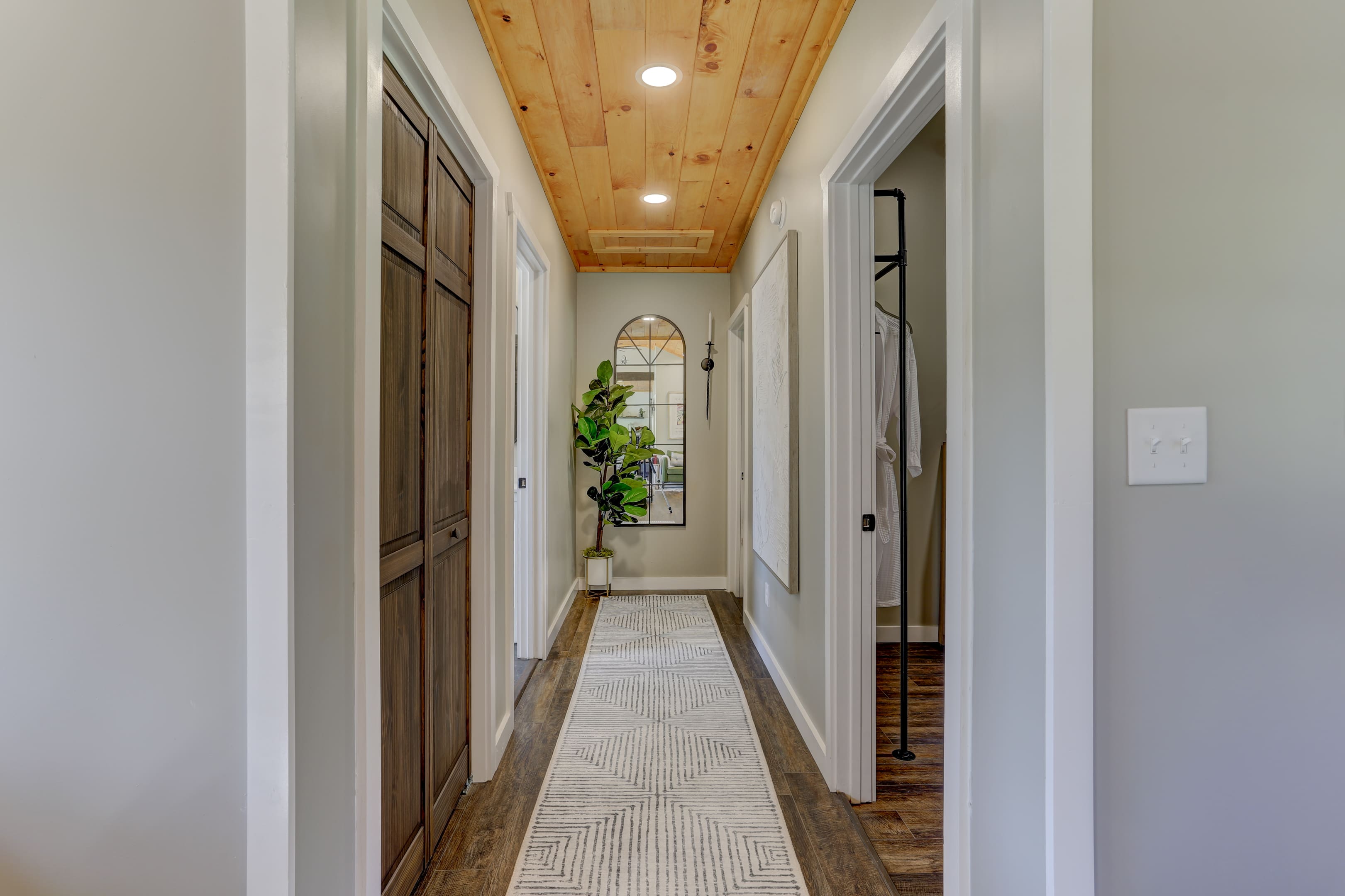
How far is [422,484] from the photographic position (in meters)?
1.69

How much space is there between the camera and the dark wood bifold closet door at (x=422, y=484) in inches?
58.4

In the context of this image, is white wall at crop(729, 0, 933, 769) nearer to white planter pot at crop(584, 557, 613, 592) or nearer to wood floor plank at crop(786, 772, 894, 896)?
wood floor plank at crop(786, 772, 894, 896)

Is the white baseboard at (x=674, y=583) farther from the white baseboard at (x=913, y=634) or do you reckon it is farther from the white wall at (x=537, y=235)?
the white baseboard at (x=913, y=634)

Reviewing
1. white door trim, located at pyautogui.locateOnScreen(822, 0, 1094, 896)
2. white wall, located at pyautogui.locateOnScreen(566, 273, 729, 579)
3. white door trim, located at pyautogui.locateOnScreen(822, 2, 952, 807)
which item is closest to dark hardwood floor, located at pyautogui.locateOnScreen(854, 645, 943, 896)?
white door trim, located at pyautogui.locateOnScreen(822, 2, 952, 807)

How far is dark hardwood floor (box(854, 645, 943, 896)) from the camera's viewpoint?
1763 millimetres

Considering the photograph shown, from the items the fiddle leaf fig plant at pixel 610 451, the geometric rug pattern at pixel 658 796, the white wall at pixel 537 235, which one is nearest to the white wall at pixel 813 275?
the geometric rug pattern at pixel 658 796

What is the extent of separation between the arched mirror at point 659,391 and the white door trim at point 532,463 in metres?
1.62
